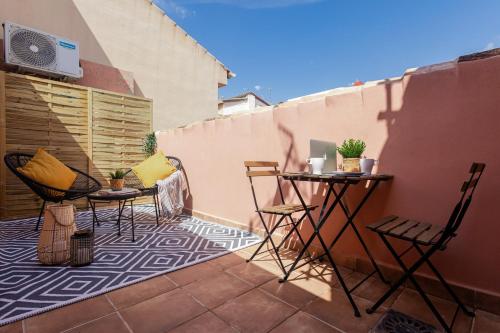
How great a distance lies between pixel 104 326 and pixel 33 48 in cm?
501

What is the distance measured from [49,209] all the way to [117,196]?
0.70 m

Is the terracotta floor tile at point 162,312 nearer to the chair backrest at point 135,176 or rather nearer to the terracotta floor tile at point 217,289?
the terracotta floor tile at point 217,289

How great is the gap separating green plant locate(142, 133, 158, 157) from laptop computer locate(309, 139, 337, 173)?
414 cm

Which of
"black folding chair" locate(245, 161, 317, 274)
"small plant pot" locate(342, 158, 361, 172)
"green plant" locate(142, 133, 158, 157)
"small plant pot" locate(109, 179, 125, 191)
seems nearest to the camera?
"small plant pot" locate(342, 158, 361, 172)

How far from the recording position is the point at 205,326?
149cm

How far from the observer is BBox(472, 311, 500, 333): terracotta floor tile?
58.3 inches

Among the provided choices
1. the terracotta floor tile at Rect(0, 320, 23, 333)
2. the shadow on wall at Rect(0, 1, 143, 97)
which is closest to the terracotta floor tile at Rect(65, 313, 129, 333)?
the terracotta floor tile at Rect(0, 320, 23, 333)

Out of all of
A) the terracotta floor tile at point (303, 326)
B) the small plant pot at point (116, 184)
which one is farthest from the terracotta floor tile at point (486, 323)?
the small plant pot at point (116, 184)

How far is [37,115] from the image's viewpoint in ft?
13.9

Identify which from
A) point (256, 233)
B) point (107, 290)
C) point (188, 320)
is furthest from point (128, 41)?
point (188, 320)

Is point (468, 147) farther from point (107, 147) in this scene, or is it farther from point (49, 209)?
point (107, 147)

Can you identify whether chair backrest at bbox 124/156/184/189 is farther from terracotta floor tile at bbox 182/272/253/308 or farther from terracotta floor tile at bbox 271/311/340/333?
terracotta floor tile at bbox 271/311/340/333

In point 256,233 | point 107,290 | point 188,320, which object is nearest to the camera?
point 188,320

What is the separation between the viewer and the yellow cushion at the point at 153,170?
13.8ft
